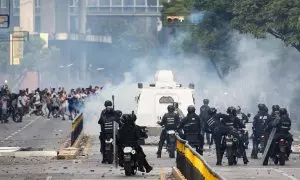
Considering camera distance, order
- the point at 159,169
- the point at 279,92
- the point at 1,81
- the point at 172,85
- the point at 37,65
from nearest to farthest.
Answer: the point at 159,169 → the point at 172,85 → the point at 279,92 → the point at 1,81 → the point at 37,65

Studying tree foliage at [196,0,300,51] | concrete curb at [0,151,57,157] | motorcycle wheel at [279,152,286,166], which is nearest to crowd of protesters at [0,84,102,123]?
tree foliage at [196,0,300,51]

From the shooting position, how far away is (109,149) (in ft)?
110

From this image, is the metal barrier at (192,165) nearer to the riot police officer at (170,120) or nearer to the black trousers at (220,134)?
the black trousers at (220,134)

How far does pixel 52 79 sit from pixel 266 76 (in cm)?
10489

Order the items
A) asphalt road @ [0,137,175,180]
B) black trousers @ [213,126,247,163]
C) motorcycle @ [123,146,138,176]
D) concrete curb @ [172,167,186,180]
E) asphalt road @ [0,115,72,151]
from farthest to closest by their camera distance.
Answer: asphalt road @ [0,115,72,151], black trousers @ [213,126,247,163], asphalt road @ [0,137,175,180], motorcycle @ [123,146,138,176], concrete curb @ [172,167,186,180]

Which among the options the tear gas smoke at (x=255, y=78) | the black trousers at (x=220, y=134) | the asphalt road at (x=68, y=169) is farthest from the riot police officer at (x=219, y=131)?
the tear gas smoke at (x=255, y=78)

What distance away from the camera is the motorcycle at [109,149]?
1312 inches

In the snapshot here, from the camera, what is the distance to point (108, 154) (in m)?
33.6

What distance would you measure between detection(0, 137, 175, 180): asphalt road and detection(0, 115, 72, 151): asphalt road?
6.13m

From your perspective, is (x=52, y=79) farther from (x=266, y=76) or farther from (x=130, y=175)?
(x=130, y=175)

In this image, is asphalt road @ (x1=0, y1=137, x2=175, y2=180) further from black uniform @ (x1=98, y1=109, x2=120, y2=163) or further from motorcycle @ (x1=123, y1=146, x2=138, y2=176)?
black uniform @ (x1=98, y1=109, x2=120, y2=163)

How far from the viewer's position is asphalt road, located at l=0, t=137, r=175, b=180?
1142 inches

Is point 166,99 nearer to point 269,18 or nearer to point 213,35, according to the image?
point 269,18

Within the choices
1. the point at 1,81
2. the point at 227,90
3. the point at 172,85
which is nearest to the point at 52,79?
the point at 1,81
